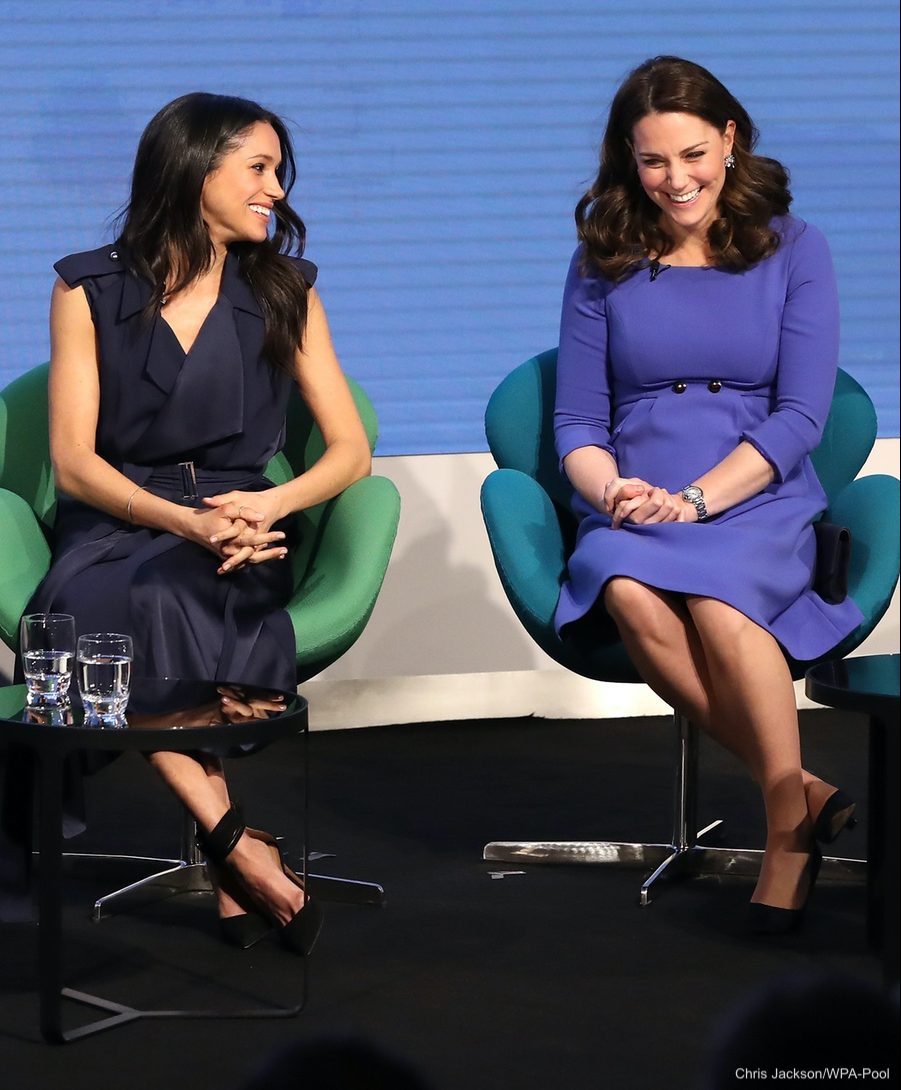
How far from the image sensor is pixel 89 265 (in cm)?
338

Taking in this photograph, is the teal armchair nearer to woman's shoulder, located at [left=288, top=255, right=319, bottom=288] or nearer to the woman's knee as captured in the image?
the woman's knee

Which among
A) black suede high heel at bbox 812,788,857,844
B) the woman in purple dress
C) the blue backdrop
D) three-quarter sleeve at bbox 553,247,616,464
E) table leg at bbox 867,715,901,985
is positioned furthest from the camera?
the blue backdrop

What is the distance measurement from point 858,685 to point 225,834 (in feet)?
3.38

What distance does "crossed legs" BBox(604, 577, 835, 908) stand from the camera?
3.04 meters

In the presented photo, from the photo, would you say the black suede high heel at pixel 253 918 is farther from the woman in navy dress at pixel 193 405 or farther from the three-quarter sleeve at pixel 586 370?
the three-quarter sleeve at pixel 586 370

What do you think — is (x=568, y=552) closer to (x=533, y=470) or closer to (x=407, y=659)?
(x=533, y=470)

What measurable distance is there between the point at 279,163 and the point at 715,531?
1.10m

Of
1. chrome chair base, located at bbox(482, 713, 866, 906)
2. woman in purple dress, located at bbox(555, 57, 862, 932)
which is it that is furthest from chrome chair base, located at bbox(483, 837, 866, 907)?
woman in purple dress, located at bbox(555, 57, 862, 932)

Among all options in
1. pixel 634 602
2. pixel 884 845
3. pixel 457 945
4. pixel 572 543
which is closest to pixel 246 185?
pixel 572 543

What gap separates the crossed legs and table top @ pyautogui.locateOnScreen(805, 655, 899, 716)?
1.03ft

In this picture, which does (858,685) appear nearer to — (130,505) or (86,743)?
(86,743)

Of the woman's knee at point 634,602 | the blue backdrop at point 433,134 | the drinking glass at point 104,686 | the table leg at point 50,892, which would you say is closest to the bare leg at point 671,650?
the woman's knee at point 634,602

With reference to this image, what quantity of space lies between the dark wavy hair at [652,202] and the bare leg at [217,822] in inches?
50.5

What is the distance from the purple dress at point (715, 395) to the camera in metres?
3.24
